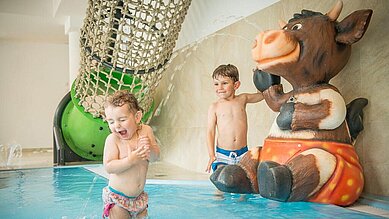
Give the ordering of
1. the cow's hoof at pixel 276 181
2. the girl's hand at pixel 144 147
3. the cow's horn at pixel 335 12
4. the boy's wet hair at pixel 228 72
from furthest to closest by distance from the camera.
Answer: the boy's wet hair at pixel 228 72 < the cow's horn at pixel 335 12 < the cow's hoof at pixel 276 181 < the girl's hand at pixel 144 147

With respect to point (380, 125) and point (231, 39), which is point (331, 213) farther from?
point (231, 39)

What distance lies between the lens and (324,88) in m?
1.34

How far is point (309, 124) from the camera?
1.31 m

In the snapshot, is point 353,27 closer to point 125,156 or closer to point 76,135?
point 125,156

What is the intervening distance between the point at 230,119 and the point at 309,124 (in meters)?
0.51

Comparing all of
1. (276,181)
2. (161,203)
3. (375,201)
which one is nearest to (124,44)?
(161,203)

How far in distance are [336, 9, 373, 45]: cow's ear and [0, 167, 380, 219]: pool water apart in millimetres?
537

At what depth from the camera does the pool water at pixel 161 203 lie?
124cm

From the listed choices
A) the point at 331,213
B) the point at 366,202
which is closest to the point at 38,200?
the point at 331,213

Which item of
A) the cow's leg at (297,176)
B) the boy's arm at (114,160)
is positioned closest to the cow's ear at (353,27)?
the cow's leg at (297,176)

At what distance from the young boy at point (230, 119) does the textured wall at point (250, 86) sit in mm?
151

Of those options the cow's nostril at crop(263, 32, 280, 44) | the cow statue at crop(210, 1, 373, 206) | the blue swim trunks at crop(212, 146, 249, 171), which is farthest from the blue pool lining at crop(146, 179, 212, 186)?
the cow's nostril at crop(263, 32, 280, 44)

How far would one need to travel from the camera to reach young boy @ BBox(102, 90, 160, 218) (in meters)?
1.11

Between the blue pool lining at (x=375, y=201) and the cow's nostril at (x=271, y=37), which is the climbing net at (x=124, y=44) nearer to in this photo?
the cow's nostril at (x=271, y=37)
